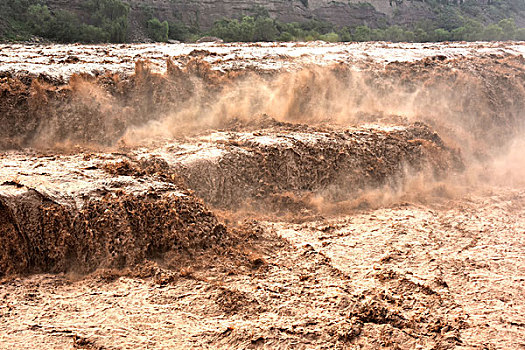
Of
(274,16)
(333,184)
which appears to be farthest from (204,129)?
(274,16)

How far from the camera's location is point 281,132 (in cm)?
679

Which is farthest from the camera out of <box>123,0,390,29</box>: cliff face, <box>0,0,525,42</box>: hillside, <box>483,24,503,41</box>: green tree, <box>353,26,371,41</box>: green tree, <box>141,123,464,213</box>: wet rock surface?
<box>123,0,390,29</box>: cliff face

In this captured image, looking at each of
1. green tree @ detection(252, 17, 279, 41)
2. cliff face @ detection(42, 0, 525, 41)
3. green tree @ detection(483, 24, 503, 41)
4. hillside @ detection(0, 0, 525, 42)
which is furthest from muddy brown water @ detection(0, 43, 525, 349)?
green tree @ detection(483, 24, 503, 41)

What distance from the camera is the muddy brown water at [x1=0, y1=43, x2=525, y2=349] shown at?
150 inches

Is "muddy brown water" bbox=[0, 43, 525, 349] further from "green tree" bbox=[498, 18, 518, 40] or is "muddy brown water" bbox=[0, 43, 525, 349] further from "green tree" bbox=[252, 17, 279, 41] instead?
"green tree" bbox=[498, 18, 518, 40]

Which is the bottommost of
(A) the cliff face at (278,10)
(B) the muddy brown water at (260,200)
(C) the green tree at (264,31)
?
(B) the muddy brown water at (260,200)

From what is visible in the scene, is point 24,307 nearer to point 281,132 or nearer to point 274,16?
point 281,132

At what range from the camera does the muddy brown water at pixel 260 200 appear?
3816 millimetres

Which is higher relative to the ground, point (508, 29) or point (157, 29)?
point (508, 29)

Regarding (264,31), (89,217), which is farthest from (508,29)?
(89,217)

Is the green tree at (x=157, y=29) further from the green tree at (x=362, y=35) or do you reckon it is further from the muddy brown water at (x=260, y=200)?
the muddy brown water at (x=260, y=200)

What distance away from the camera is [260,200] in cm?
611

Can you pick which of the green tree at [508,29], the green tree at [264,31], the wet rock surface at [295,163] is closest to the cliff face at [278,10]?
the green tree at [264,31]

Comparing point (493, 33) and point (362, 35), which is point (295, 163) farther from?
point (493, 33)
